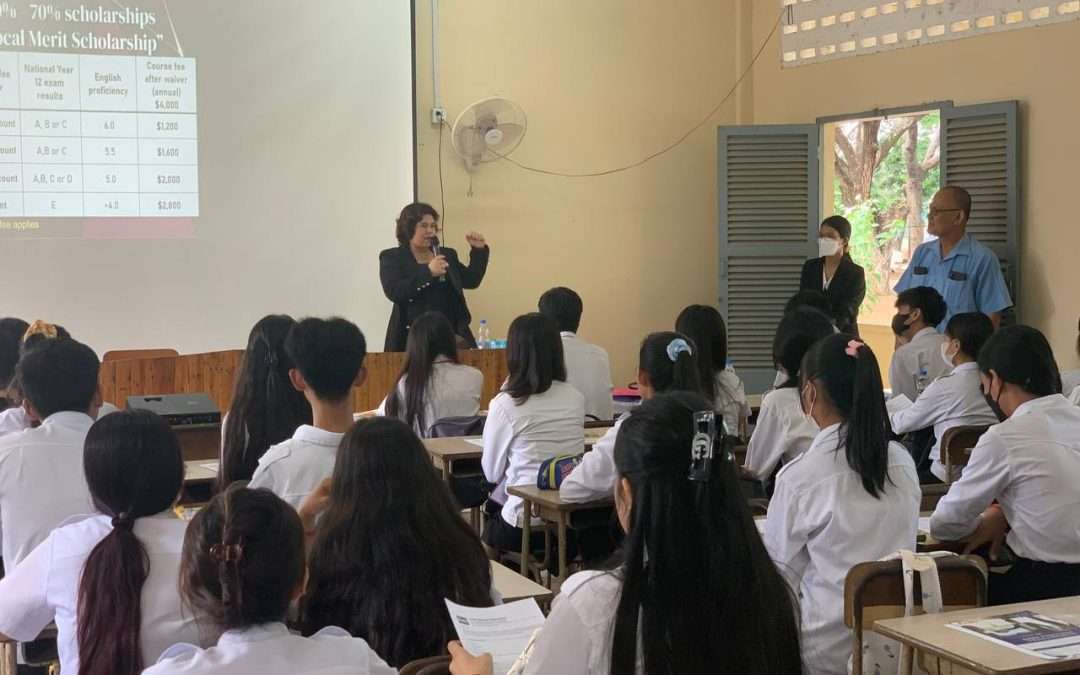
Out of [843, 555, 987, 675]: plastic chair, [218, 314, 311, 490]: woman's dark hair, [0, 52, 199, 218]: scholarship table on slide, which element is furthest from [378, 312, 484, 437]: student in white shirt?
[843, 555, 987, 675]: plastic chair

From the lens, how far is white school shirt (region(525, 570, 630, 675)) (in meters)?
1.69

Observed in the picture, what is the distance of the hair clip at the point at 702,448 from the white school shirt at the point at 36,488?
1888mm

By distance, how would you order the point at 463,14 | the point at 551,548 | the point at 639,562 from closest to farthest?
the point at 639,562 < the point at 551,548 < the point at 463,14

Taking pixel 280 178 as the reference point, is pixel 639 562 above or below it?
below

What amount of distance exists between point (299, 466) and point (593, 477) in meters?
1.23

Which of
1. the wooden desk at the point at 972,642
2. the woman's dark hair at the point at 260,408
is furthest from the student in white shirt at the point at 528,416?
the wooden desk at the point at 972,642

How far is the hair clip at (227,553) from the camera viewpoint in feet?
5.82

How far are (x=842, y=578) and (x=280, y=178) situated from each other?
16.7 feet

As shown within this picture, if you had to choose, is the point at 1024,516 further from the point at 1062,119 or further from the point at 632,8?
the point at 632,8

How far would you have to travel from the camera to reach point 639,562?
1681 mm

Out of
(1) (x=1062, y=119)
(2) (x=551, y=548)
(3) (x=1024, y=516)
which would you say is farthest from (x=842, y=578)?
(1) (x=1062, y=119)

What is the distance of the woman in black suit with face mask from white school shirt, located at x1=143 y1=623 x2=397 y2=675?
5.99 meters

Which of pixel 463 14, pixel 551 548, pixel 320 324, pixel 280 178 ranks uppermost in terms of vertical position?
pixel 463 14

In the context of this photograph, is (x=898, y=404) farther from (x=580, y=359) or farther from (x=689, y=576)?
(x=689, y=576)
